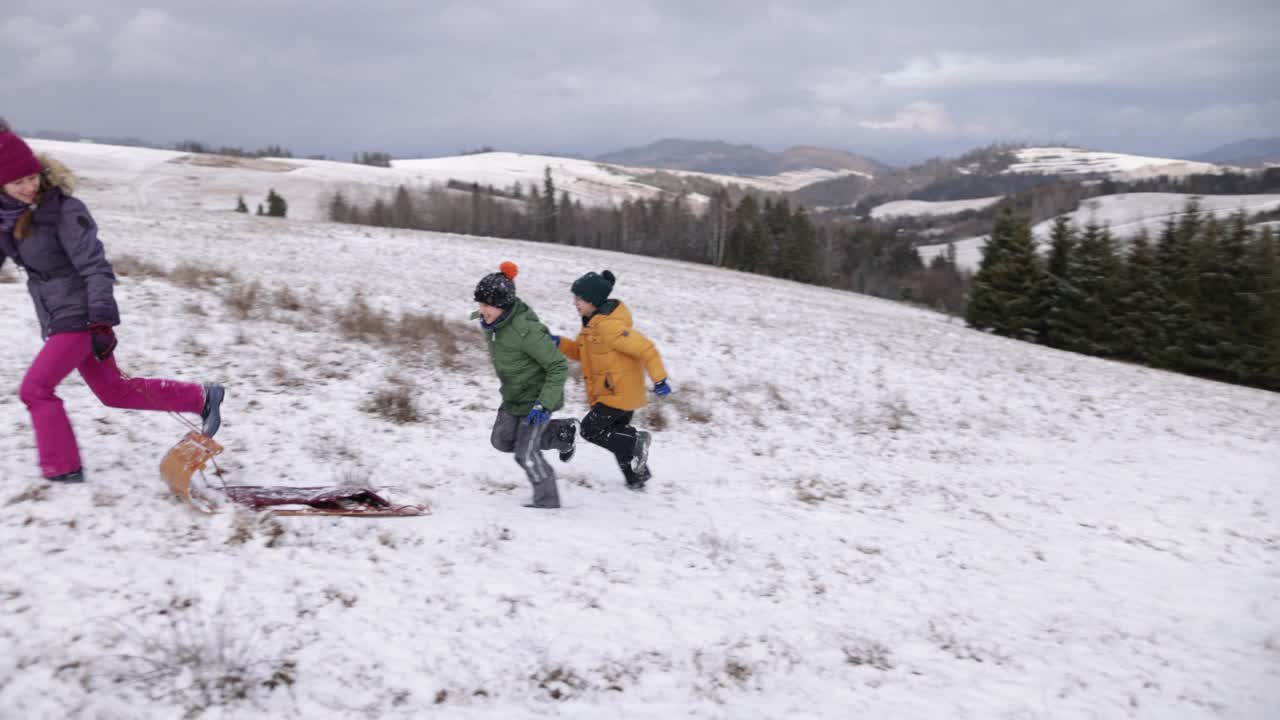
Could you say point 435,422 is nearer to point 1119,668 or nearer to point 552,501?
point 552,501

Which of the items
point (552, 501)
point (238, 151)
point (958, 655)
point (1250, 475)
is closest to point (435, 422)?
point (552, 501)

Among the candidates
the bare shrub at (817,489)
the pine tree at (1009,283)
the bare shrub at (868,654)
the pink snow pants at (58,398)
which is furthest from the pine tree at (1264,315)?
the pink snow pants at (58,398)

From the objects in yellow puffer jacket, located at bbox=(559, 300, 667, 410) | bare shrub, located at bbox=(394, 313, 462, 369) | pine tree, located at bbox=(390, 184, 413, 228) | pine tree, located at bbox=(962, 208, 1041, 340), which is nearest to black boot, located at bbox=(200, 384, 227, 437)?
yellow puffer jacket, located at bbox=(559, 300, 667, 410)

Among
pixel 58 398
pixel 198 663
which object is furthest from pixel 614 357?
pixel 58 398

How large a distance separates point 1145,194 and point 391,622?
166m

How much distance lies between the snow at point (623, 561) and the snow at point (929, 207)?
170296mm

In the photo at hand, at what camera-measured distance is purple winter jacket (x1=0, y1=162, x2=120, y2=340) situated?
462 cm

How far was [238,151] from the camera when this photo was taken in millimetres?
131375

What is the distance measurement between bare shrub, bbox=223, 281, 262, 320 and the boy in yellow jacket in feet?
25.6

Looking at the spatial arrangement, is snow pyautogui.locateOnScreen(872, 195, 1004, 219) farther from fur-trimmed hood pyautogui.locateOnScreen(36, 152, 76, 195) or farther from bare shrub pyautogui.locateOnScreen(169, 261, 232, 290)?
fur-trimmed hood pyautogui.locateOnScreen(36, 152, 76, 195)

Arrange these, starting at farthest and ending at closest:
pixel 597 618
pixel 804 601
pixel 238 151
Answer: pixel 238 151 → pixel 804 601 → pixel 597 618

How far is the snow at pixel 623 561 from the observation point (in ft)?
12.9

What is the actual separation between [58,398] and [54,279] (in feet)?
2.73

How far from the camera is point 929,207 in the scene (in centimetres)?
17838
